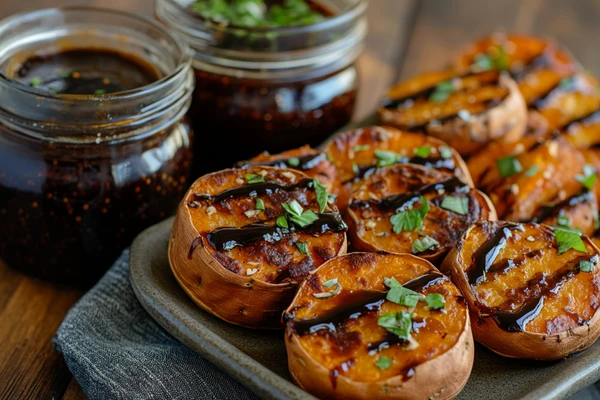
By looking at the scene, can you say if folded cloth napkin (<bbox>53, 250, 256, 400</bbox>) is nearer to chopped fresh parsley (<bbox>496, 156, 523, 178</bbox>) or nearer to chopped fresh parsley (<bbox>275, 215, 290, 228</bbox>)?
chopped fresh parsley (<bbox>275, 215, 290, 228</bbox>)

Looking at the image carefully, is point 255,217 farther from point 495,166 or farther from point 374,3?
point 374,3

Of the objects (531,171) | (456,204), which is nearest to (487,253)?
(456,204)

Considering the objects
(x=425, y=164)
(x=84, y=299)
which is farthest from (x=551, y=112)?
(x=84, y=299)

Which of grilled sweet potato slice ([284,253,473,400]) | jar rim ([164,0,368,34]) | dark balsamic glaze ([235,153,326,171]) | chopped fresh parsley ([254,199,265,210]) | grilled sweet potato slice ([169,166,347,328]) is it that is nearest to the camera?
grilled sweet potato slice ([284,253,473,400])

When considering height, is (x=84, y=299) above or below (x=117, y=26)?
below

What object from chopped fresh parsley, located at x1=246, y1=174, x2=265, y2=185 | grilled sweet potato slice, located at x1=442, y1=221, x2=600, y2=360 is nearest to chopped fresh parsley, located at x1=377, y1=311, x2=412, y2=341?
grilled sweet potato slice, located at x1=442, y1=221, x2=600, y2=360
